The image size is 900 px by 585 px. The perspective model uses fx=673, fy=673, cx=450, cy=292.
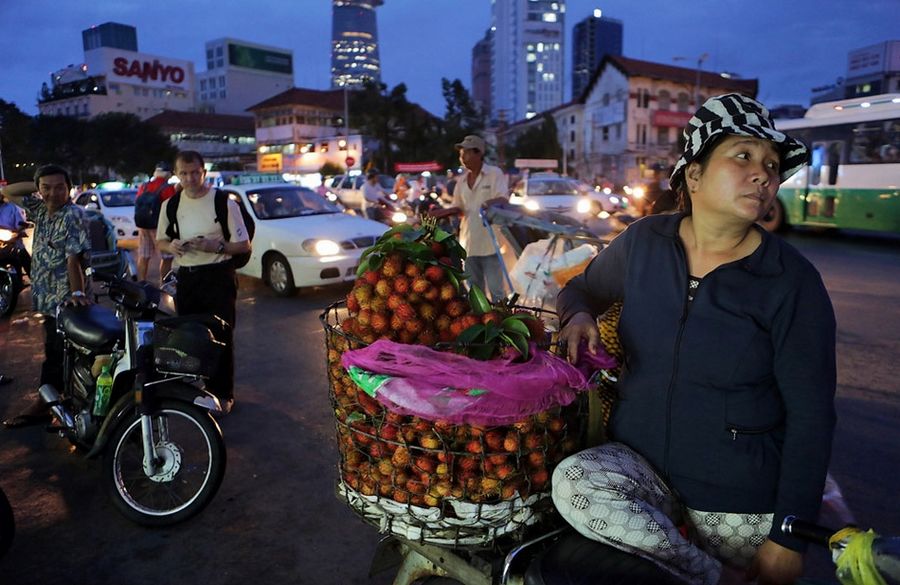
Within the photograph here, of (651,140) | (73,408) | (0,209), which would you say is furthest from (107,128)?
(73,408)

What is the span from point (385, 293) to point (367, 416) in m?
0.35

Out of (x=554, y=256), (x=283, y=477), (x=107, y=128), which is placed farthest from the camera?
(x=107, y=128)

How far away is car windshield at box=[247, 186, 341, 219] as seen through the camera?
10.6 m

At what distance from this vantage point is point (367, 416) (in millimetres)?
1716

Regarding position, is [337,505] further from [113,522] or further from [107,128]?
[107,128]

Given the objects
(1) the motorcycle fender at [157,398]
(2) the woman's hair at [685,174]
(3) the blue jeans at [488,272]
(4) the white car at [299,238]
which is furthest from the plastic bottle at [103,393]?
(4) the white car at [299,238]

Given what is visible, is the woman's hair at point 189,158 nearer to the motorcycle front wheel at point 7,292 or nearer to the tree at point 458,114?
the motorcycle front wheel at point 7,292

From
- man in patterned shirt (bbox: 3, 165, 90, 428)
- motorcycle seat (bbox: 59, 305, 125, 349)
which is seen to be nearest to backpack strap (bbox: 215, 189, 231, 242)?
man in patterned shirt (bbox: 3, 165, 90, 428)

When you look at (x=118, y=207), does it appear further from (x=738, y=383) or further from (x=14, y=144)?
(x=14, y=144)

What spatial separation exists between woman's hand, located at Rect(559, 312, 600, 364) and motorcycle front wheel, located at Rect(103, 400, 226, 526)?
95.2 inches

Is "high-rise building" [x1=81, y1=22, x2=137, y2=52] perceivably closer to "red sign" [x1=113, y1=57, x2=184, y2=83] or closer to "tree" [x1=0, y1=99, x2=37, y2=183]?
"red sign" [x1=113, y1=57, x2=184, y2=83]

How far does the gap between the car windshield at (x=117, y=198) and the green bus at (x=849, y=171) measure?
14877 mm

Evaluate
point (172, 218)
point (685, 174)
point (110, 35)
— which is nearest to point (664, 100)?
point (172, 218)

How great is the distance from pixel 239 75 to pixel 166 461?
11421 cm
